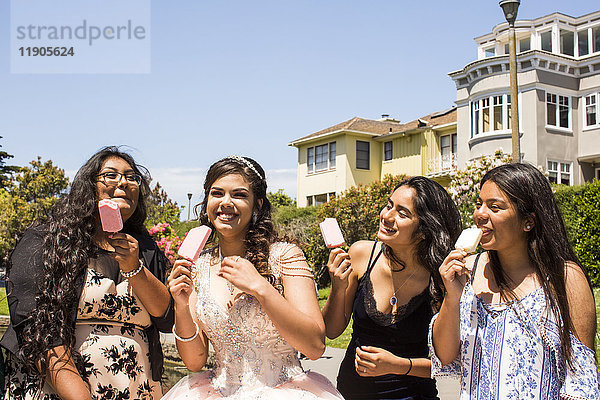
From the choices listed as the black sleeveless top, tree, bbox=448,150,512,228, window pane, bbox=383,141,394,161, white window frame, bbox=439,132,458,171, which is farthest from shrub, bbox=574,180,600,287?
window pane, bbox=383,141,394,161

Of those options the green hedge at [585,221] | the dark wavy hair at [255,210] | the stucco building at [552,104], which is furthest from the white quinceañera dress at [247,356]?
the stucco building at [552,104]

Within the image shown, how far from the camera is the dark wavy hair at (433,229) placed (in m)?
3.55

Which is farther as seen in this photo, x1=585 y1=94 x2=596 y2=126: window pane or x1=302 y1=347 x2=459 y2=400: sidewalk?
x1=585 y1=94 x2=596 y2=126: window pane

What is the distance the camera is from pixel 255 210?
3.44 metres

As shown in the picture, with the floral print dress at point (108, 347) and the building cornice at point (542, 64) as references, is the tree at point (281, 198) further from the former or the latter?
the floral print dress at point (108, 347)

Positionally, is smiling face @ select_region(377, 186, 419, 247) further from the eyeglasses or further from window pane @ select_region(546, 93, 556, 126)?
window pane @ select_region(546, 93, 556, 126)

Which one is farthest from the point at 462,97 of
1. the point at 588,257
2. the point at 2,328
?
the point at 2,328

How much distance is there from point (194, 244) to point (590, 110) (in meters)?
27.9

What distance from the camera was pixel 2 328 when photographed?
17203 mm

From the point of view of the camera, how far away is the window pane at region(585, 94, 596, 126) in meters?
26.6

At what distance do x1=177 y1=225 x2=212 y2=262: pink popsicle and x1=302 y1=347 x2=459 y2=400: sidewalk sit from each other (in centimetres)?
527

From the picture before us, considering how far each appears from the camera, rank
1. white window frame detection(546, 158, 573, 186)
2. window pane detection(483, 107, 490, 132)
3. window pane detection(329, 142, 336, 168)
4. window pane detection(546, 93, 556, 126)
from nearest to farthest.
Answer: white window frame detection(546, 158, 573, 186) → window pane detection(546, 93, 556, 126) → window pane detection(483, 107, 490, 132) → window pane detection(329, 142, 336, 168)

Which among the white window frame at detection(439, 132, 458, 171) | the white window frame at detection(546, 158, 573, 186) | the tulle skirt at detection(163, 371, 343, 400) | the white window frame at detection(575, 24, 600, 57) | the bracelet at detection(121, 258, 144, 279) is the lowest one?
the tulle skirt at detection(163, 371, 343, 400)

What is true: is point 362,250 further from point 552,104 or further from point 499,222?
point 552,104
